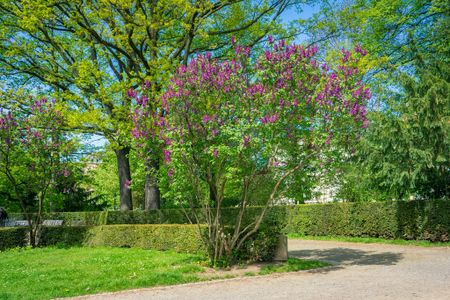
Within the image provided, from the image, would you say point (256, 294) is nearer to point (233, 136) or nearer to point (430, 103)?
point (233, 136)

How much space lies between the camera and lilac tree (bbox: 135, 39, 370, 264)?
Answer: 403 inches

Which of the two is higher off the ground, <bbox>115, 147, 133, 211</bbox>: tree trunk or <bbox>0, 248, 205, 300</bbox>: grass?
<bbox>115, 147, 133, 211</bbox>: tree trunk

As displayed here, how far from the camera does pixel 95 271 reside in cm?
1052

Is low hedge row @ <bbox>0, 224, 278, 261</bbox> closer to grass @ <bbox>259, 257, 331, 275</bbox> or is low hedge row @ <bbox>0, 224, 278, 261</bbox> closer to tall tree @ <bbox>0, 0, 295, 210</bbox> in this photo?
grass @ <bbox>259, 257, 331, 275</bbox>

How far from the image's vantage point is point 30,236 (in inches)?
707

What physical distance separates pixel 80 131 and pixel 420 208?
14.0 meters

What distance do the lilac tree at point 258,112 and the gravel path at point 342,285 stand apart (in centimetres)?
203

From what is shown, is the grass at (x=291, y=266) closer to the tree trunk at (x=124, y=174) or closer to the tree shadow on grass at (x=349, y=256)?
the tree shadow on grass at (x=349, y=256)

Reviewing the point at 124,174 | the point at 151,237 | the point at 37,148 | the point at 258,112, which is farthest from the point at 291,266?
the point at 124,174

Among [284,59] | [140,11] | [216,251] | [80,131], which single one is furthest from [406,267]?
[80,131]

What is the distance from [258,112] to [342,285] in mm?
3992

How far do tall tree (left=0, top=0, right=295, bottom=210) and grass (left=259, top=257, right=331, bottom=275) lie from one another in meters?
7.61

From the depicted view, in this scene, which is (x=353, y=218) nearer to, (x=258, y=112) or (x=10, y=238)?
(x=258, y=112)

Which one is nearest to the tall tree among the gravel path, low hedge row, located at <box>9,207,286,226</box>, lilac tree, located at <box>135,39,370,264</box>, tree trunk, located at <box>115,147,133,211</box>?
tree trunk, located at <box>115,147,133,211</box>
